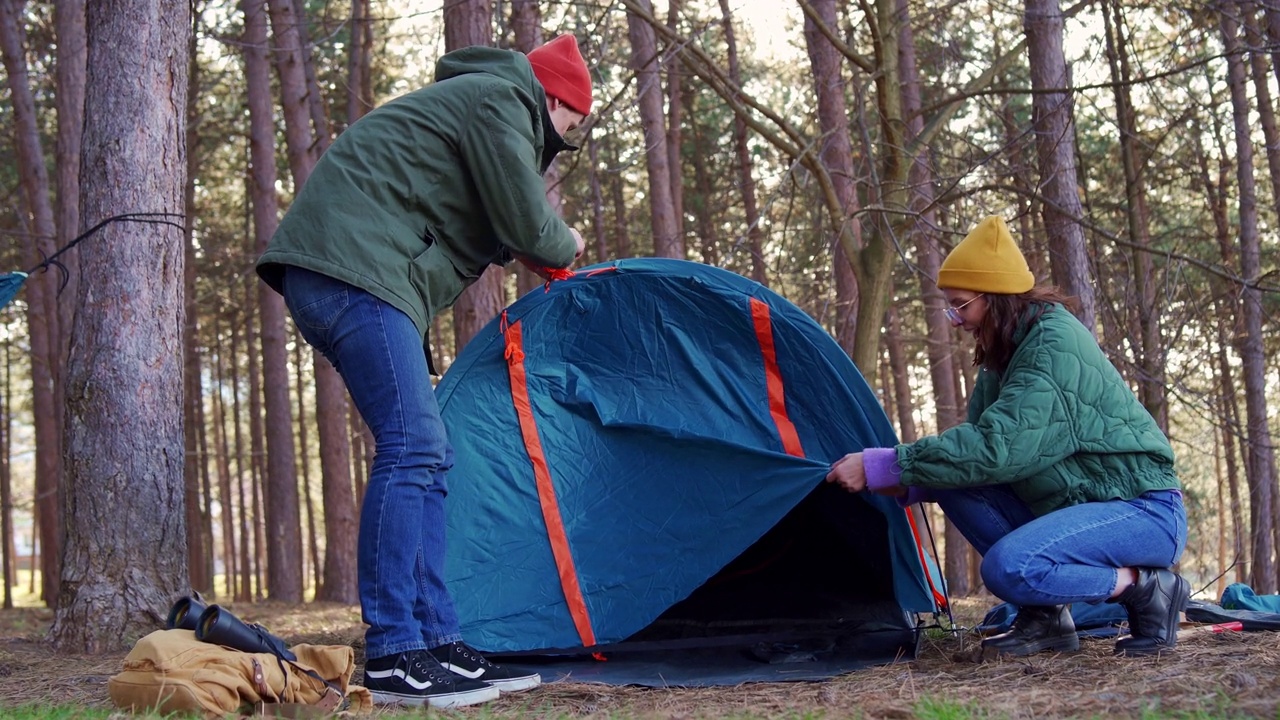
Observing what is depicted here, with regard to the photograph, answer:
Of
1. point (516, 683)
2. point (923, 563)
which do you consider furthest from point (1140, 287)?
point (516, 683)

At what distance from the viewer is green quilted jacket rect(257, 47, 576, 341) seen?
2.87 m

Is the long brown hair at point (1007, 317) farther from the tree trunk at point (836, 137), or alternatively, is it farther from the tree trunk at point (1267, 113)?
the tree trunk at point (1267, 113)

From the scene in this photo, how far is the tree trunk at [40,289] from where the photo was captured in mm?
9234

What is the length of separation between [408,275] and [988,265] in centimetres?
162

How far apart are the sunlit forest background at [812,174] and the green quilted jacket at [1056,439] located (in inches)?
67.4

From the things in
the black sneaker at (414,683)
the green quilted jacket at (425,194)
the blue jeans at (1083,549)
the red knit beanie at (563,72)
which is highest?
the red knit beanie at (563,72)

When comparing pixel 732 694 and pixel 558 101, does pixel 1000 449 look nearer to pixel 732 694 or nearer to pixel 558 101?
pixel 732 694

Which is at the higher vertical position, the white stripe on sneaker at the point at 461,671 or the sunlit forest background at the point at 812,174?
the sunlit forest background at the point at 812,174

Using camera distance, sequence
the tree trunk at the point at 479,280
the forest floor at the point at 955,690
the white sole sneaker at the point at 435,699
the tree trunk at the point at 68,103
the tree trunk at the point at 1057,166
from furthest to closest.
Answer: the tree trunk at the point at 68,103
the tree trunk at the point at 1057,166
the tree trunk at the point at 479,280
the white sole sneaker at the point at 435,699
the forest floor at the point at 955,690

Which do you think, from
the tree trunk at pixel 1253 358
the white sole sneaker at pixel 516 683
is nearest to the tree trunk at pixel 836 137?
the tree trunk at pixel 1253 358

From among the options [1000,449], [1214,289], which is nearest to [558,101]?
[1000,449]

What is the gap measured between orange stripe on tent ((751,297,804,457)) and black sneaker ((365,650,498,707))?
148cm

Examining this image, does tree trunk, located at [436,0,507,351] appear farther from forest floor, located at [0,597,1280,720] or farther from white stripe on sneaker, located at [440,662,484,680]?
white stripe on sneaker, located at [440,662,484,680]

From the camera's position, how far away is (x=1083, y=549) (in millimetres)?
3008
